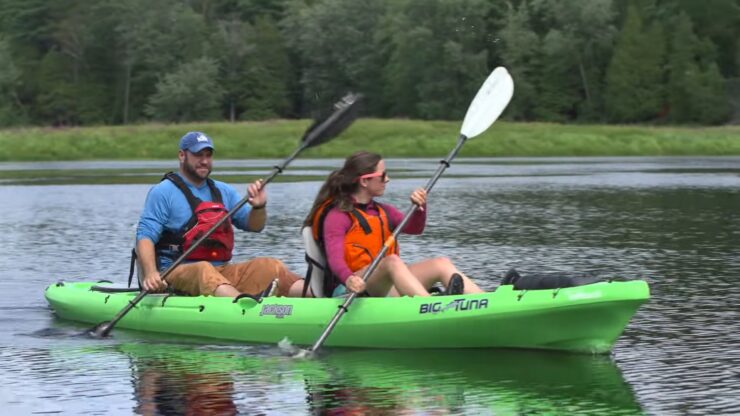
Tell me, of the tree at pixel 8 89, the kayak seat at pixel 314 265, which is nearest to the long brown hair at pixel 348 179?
the kayak seat at pixel 314 265

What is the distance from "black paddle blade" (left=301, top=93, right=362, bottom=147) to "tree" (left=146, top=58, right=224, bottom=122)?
77469mm

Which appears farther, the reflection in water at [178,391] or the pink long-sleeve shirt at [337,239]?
the pink long-sleeve shirt at [337,239]

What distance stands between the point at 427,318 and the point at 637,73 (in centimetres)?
7669

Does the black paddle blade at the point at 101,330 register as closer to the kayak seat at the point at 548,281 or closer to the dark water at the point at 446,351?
the dark water at the point at 446,351

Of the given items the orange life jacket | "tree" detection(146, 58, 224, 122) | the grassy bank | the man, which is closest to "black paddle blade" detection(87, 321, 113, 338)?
the man

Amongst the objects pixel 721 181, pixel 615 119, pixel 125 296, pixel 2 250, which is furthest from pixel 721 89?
pixel 125 296

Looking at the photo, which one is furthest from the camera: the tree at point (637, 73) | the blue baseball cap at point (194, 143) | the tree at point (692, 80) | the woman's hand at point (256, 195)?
the tree at point (637, 73)

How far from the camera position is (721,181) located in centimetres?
3256

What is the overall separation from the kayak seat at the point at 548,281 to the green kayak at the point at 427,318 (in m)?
0.11

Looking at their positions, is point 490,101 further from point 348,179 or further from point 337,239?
point 337,239

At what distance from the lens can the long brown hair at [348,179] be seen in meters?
10.0

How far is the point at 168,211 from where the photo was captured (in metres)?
11.2

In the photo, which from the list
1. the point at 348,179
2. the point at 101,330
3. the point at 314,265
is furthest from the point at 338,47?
the point at 348,179

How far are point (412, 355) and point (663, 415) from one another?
243 centimetres
